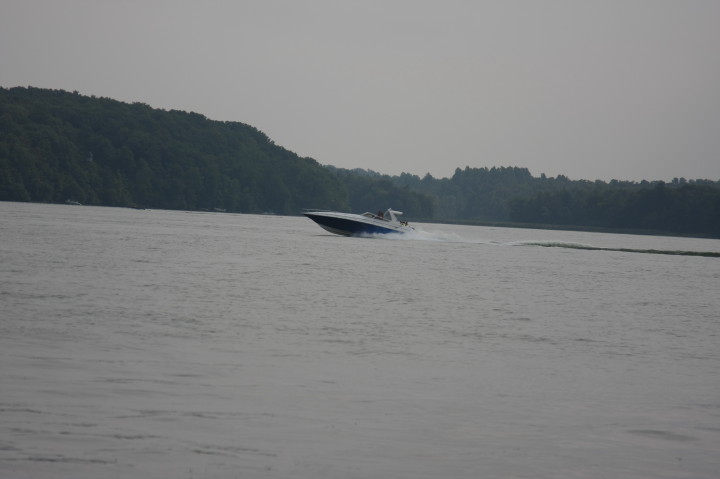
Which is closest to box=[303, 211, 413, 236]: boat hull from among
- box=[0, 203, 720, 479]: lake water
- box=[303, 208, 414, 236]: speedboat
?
box=[303, 208, 414, 236]: speedboat

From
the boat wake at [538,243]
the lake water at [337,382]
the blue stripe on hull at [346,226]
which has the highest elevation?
the blue stripe on hull at [346,226]

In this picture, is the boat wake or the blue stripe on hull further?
the boat wake

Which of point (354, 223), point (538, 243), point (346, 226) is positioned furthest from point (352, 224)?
point (538, 243)

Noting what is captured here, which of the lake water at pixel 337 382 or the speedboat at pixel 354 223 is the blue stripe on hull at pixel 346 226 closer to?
the speedboat at pixel 354 223

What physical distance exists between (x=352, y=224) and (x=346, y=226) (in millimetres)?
811

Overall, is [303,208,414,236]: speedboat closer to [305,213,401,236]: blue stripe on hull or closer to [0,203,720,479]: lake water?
[305,213,401,236]: blue stripe on hull

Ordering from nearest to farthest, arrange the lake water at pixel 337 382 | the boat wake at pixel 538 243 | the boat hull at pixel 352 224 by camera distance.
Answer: the lake water at pixel 337 382, the boat hull at pixel 352 224, the boat wake at pixel 538 243

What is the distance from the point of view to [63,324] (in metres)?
21.2

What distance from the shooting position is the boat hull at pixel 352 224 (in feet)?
255

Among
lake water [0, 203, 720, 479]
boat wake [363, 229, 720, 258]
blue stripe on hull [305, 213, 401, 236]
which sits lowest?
lake water [0, 203, 720, 479]

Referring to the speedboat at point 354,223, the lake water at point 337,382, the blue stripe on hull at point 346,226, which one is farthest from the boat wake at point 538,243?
the lake water at point 337,382

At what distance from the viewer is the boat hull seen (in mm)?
77812

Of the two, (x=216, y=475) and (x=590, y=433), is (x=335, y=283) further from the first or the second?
(x=216, y=475)

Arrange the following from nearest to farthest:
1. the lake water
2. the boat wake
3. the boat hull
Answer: the lake water, the boat hull, the boat wake
